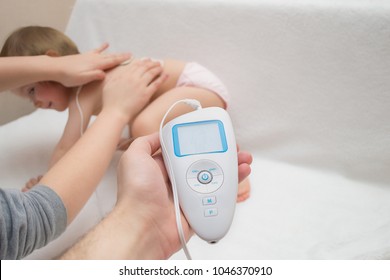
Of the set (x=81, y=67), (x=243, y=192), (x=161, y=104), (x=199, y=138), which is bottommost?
(x=243, y=192)

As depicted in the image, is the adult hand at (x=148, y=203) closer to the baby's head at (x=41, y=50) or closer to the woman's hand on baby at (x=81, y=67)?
the woman's hand on baby at (x=81, y=67)

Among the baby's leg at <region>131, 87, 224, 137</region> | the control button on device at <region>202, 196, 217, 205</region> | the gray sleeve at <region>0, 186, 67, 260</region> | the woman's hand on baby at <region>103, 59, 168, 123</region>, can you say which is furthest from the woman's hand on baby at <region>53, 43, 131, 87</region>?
the control button on device at <region>202, 196, 217, 205</region>

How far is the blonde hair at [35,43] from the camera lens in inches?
36.6

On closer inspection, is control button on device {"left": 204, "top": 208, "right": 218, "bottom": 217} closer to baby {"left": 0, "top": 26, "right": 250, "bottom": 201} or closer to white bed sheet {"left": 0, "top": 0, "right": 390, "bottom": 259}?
white bed sheet {"left": 0, "top": 0, "right": 390, "bottom": 259}

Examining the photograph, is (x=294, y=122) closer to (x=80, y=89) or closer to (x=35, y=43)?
(x=80, y=89)

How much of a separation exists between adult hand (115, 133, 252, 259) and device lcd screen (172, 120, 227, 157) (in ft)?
0.17

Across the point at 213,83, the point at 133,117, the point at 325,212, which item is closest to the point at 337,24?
the point at 213,83

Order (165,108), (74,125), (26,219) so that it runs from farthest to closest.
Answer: (74,125) < (165,108) < (26,219)

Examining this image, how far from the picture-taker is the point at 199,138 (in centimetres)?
56

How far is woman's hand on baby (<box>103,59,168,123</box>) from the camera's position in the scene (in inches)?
33.4

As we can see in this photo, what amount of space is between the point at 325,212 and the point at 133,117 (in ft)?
1.70

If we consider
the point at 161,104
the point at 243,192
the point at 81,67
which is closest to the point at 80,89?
the point at 81,67

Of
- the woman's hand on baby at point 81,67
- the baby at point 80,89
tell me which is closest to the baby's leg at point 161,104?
the baby at point 80,89

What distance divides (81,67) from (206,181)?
535 millimetres
